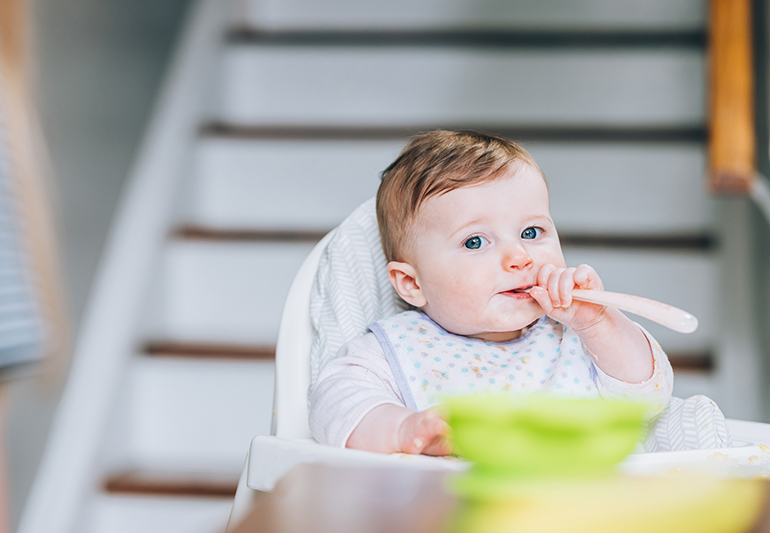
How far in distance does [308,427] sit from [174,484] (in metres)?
0.79

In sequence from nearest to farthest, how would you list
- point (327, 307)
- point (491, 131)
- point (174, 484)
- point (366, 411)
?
point (366, 411) → point (327, 307) → point (174, 484) → point (491, 131)

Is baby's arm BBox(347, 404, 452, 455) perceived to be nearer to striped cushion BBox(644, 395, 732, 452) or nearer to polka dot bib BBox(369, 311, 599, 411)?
polka dot bib BBox(369, 311, 599, 411)

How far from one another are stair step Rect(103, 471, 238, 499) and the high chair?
682mm

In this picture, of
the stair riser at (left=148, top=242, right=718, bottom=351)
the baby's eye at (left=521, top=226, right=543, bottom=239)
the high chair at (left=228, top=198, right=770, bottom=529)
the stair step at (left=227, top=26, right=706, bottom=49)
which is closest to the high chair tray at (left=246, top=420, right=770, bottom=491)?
the high chair at (left=228, top=198, right=770, bottom=529)

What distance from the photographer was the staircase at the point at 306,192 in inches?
61.5

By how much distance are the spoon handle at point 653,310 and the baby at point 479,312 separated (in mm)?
50

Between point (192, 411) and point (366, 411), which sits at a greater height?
point (366, 411)

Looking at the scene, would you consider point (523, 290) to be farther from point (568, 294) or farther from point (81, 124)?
point (81, 124)

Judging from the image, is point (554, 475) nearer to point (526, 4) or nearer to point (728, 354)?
point (728, 354)

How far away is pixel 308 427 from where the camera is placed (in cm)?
83

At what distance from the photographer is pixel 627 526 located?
1.07 ft

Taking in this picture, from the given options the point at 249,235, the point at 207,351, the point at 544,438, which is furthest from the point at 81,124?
the point at 544,438

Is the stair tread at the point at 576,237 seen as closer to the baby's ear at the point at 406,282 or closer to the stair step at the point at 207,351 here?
the stair step at the point at 207,351

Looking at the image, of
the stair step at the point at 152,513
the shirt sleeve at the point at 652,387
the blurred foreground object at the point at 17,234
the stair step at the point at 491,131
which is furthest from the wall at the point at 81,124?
the shirt sleeve at the point at 652,387
